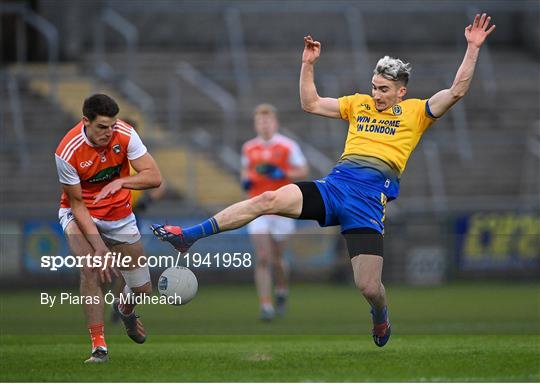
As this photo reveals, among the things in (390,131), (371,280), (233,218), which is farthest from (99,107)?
(371,280)

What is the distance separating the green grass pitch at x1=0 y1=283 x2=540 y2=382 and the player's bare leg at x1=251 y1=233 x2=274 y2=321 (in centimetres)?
27

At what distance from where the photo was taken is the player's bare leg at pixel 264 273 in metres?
15.2

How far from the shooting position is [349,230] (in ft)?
33.9

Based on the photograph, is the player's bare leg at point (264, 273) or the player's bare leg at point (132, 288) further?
the player's bare leg at point (264, 273)

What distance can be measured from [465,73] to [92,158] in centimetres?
321

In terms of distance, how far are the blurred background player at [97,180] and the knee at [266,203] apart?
89 centimetres

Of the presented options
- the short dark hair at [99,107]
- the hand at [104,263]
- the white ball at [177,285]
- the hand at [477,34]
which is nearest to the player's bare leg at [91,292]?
the hand at [104,263]

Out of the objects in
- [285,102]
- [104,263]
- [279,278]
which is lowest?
[279,278]

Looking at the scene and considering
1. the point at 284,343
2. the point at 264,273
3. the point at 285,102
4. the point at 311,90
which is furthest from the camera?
the point at 285,102

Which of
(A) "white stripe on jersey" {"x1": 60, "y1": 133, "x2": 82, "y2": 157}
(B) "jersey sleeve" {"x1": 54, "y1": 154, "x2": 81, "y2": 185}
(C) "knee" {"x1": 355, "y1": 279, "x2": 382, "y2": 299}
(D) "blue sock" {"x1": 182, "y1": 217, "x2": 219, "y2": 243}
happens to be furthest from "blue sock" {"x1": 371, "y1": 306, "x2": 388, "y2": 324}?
(A) "white stripe on jersey" {"x1": 60, "y1": 133, "x2": 82, "y2": 157}

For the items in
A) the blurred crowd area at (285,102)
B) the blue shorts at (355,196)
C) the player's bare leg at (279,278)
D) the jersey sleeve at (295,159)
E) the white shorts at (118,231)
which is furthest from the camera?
the blurred crowd area at (285,102)

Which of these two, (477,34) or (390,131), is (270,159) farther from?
(477,34)

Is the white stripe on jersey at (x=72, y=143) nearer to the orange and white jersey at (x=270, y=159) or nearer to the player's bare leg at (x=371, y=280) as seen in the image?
the player's bare leg at (x=371, y=280)

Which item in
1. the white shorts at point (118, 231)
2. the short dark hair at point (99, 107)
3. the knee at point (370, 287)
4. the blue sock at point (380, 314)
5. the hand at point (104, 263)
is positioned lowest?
the blue sock at point (380, 314)
